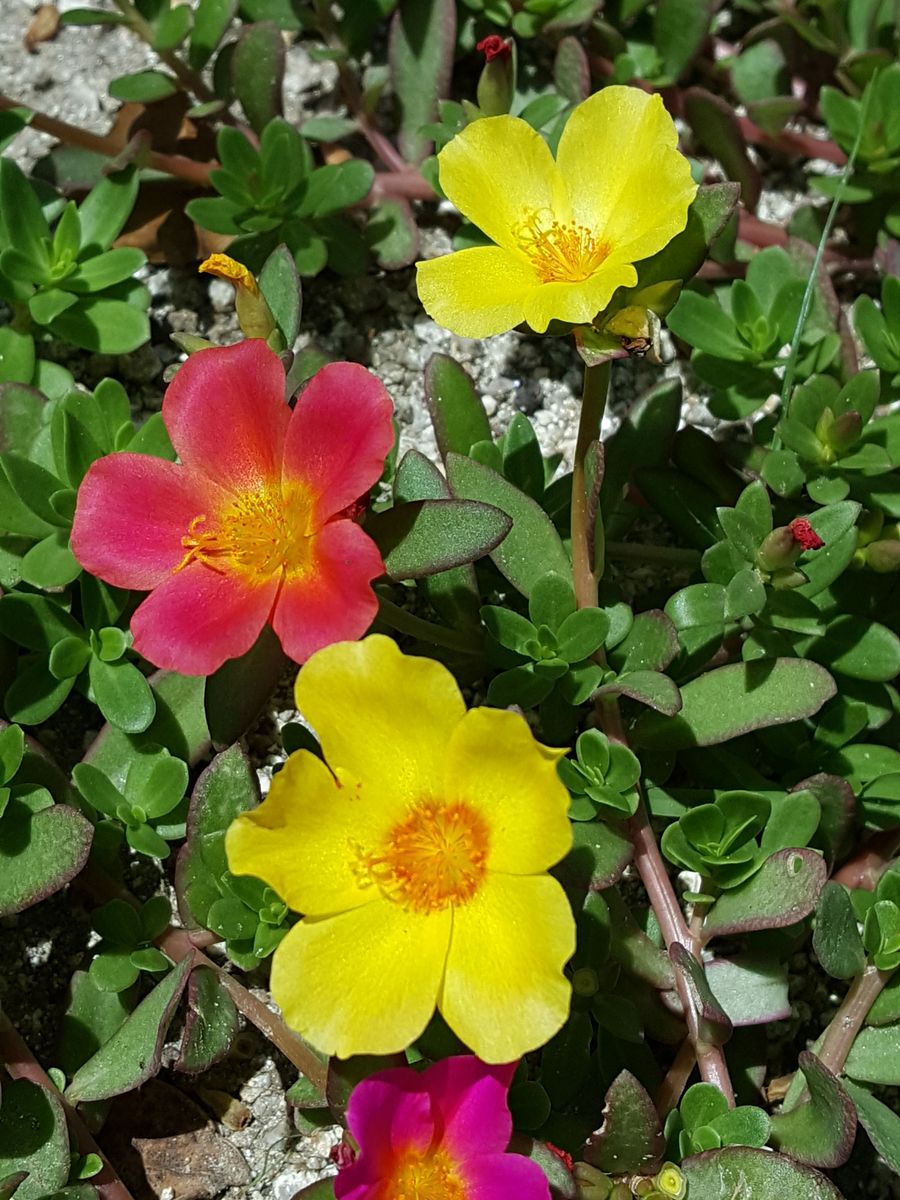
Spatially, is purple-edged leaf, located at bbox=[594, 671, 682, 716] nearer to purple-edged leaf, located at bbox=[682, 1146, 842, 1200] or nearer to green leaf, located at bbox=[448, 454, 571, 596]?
green leaf, located at bbox=[448, 454, 571, 596]

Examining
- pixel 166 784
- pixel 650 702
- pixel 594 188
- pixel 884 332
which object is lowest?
pixel 166 784

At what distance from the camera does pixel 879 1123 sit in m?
2.21

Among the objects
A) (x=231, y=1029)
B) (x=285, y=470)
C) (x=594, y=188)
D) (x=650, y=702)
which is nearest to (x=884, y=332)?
(x=594, y=188)

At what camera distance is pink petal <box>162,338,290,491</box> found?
2.10 meters

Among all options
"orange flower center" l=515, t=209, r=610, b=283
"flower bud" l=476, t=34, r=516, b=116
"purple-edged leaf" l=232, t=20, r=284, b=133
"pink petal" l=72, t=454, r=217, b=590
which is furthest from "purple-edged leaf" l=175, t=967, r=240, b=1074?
"purple-edged leaf" l=232, t=20, r=284, b=133

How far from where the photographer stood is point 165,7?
10.3 feet

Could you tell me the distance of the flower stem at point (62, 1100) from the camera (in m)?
2.28

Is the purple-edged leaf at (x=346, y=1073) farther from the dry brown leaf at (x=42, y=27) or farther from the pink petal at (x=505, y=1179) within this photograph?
the dry brown leaf at (x=42, y=27)

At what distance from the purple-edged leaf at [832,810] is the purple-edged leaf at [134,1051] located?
1169 mm

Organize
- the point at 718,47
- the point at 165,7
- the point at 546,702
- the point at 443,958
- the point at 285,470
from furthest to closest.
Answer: the point at 718,47
the point at 165,7
the point at 546,702
the point at 285,470
the point at 443,958

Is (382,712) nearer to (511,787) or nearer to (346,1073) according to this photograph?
(511,787)

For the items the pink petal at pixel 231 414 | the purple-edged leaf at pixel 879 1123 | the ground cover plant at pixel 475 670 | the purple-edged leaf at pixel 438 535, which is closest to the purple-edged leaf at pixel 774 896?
the ground cover plant at pixel 475 670

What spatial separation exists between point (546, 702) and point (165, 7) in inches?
77.0

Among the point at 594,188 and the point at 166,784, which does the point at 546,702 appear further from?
the point at 594,188
